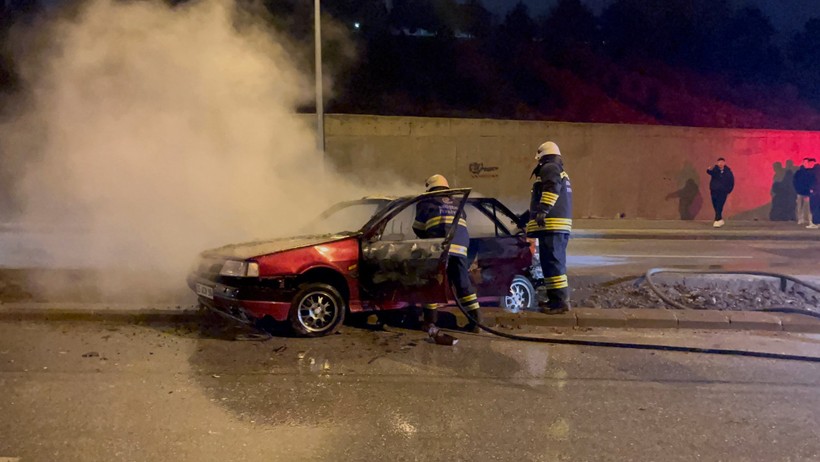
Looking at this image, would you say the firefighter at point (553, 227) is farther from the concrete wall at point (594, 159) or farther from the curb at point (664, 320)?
the concrete wall at point (594, 159)

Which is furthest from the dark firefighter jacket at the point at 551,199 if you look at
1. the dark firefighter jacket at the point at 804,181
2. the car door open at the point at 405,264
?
the dark firefighter jacket at the point at 804,181

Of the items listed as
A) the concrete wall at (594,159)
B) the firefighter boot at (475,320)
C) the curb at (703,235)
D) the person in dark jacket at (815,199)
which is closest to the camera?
the firefighter boot at (475,320)

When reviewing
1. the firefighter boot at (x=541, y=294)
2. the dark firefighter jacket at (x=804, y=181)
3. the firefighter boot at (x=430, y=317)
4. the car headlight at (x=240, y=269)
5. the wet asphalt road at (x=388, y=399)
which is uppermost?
the dark firefighter jacket at (x=804, y=181)

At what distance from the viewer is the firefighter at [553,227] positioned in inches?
231

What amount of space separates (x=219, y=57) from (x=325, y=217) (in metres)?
3.08

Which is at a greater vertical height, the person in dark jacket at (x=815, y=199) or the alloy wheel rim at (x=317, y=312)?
the person in dark jacket at (x=815, y=199)

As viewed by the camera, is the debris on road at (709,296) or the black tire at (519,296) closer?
the black tire at (519,296)

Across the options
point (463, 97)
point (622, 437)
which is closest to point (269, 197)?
point (622, 437)

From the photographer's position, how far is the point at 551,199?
19.0 feet

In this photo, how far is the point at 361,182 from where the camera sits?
10562 millimetres

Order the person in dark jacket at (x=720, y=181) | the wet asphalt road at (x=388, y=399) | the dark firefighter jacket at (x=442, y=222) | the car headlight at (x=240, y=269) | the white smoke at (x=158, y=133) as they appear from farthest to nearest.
A: the person in dark jacket at (x=720, y=181)
the white smoke at (x=158, y=133)
the dark firefighter jacket at (x=442, y=222)
the car headlight at (x=240, y=269)
the wet asphalt road at (x=388, y=399)

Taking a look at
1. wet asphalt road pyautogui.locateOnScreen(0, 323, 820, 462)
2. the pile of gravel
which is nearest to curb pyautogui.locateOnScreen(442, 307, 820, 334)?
wet asphalt road pyautogui.locateOnScreen(0, 323, 820, 462)

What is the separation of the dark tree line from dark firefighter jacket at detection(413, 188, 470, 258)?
16.2 metres

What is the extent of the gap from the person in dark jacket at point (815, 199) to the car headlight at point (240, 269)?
1459cm
